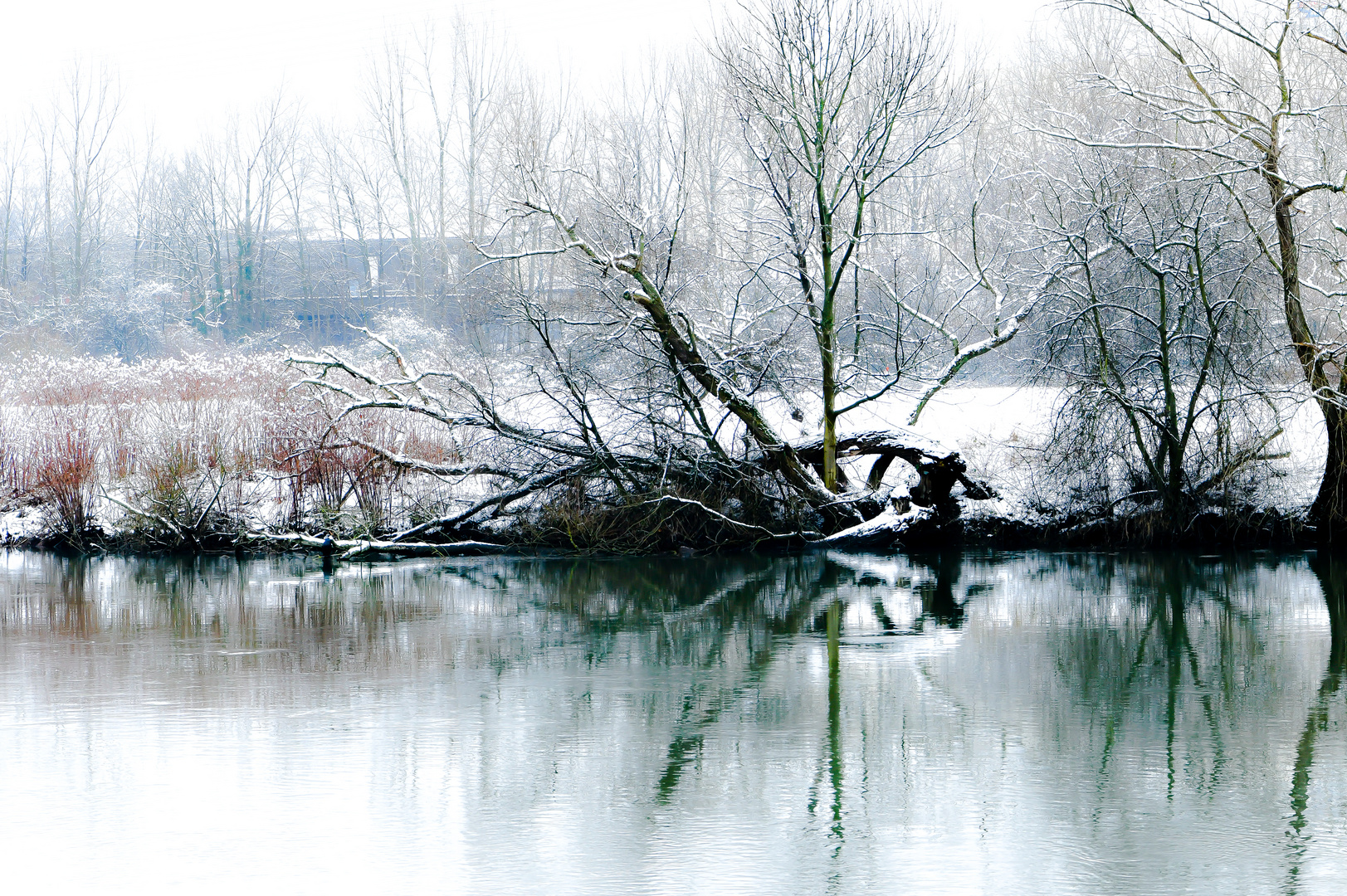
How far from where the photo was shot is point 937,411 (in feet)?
72.3

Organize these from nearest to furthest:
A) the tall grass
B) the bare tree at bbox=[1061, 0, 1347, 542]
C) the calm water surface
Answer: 1. the calm water surface
2. the bare tree at bbox=[1061, 0, 1347, 542]
3. the tall grass

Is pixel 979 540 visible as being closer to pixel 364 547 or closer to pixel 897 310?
pixel 897 310

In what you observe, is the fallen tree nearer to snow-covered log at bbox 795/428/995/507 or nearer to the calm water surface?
snow-covered log at bbox 795/428/995/507

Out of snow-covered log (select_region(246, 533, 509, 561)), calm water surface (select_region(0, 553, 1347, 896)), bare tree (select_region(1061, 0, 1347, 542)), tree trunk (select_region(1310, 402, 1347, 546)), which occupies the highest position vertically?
bare tree (select_region(1061, 0, 1347, 542))

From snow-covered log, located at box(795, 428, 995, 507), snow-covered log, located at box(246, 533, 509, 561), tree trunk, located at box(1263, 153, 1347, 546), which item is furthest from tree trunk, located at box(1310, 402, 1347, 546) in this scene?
snow-covered log, located at box(246, 533, 509, 561)

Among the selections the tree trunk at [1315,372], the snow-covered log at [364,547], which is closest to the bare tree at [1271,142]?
the tree trunk at [1315,372]

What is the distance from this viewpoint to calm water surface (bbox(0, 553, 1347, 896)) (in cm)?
511

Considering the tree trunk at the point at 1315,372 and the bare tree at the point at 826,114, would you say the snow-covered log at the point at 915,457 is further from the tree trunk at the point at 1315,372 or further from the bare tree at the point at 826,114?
the tree trunk at the point at 1315,372

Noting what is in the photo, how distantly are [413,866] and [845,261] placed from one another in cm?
1138

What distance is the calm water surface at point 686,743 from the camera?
5.11 metres

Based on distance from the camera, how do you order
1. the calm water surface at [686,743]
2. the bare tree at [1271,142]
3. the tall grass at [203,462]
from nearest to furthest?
the calm water surface at [686,743] < the bare tree at [1271,142] < the tall grass at [203,462]

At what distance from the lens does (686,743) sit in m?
6.95

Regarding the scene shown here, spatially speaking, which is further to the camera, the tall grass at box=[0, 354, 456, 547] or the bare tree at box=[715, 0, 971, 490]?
the tall grass at box=[0, 354, 456, 547]

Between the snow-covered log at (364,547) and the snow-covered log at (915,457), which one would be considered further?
the snow-covered log at (915,457)
